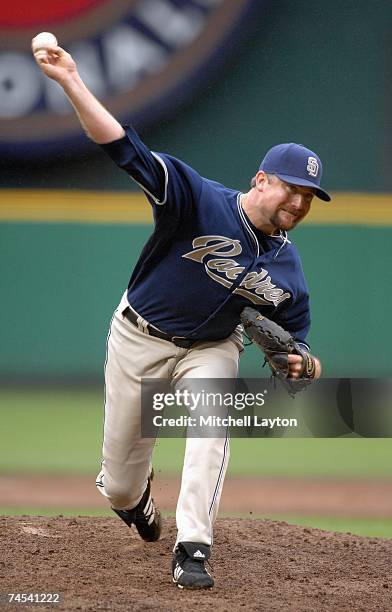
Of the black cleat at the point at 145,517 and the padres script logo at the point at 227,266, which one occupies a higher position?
the padres script logo at the point at 227,266

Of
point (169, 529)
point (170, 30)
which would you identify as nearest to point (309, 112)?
point (170, 30)

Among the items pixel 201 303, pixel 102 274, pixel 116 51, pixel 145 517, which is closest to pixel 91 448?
pixel 102 274

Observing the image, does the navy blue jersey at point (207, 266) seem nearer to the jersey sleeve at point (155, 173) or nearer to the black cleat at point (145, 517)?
the jersey sleeve at point (155, 173)

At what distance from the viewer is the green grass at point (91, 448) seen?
5328mm

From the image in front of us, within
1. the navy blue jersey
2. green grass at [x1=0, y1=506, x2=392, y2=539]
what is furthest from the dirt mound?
the navy blue jersey

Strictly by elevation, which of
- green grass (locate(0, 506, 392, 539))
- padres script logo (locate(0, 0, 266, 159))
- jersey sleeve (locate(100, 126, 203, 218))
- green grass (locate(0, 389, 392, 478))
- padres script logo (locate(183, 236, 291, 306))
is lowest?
green grass (locate(0, 506, 392, 539))

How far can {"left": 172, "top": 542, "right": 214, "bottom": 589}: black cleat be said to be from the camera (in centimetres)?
288

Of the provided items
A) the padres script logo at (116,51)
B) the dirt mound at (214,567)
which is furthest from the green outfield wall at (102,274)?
the dirt mound at (214,567)

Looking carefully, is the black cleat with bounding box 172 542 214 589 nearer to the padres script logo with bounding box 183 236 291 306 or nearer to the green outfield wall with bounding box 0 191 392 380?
the padres script logo with bounding box 183 236 291 306

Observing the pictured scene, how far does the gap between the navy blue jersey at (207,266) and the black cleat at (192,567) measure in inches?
25.4

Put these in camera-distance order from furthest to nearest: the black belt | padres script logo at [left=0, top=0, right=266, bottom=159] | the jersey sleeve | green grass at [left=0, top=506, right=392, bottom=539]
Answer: padres script logo at [left=0, top=0, right=266, bottom=159] < green grass at [left=0, top=506, right=392, bottom=539] < the black belt < the jersey sleeve

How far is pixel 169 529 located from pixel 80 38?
3516 mm

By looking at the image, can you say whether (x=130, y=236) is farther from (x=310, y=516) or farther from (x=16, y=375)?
(x=310, y=516)

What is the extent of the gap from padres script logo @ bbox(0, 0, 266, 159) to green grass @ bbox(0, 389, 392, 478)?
5.57 ft
